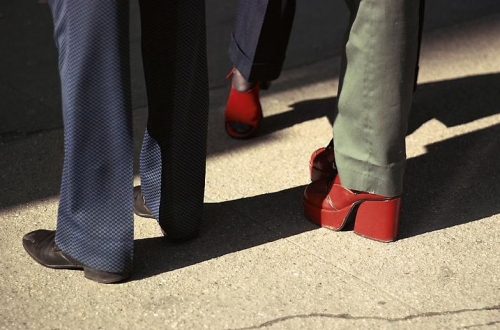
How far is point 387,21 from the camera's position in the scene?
90.2 inches

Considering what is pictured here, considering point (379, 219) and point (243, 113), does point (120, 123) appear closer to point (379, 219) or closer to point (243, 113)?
point (379, 219)

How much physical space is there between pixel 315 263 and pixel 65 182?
721 millimetres

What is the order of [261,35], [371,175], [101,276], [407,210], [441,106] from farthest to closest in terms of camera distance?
[441,106]
[261,35]
[407,210]
[371,175]
[101,276]

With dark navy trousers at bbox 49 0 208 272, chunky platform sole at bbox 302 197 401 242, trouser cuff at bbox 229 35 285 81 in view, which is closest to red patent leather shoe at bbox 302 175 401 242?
chunky platform sole at bbox 302 197 401 242

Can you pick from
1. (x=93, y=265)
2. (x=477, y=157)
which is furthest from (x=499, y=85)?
(x=93, y=265)

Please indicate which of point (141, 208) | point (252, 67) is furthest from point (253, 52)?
point (141, 208)

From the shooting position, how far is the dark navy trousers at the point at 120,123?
212 centimetres

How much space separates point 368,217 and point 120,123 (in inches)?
31.4

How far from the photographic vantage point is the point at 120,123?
2189 millimetres

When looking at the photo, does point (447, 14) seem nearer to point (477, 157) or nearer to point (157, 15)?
point (477, 157)

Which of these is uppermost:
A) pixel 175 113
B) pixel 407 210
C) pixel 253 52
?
pixel 175 113

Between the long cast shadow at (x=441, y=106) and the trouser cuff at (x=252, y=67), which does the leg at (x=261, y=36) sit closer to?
the trouser cuff at (x=252, y=67)

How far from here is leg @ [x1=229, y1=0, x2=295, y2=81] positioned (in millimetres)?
3029

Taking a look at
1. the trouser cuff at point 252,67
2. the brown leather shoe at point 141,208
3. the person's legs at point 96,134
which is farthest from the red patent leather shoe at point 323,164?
the person's legs at point 96,134
